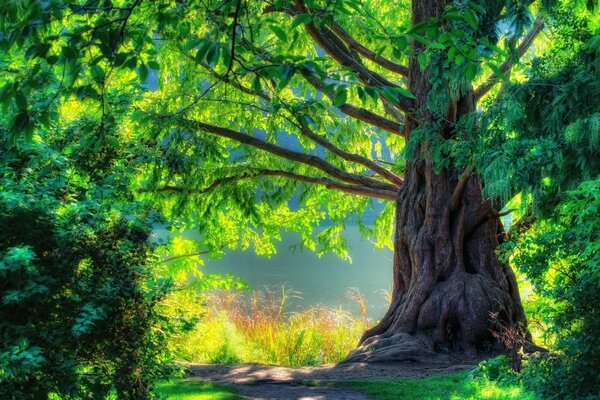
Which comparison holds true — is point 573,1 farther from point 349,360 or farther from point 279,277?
point 279,277

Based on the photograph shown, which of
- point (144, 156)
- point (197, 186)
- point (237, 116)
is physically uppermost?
point (237, 116)

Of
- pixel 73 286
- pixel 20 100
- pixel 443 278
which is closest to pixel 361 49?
pixel 443 278

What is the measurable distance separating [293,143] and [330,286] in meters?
67.9

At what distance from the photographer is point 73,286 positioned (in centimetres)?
485

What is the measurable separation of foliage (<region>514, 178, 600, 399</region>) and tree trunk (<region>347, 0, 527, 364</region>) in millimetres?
2775

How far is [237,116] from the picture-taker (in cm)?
1134

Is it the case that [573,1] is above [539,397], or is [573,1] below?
above

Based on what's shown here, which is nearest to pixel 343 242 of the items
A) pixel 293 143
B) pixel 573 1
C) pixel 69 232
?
pixel 573 1

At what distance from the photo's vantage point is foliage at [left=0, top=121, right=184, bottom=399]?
455 cm

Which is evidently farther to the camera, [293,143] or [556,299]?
[293,143]

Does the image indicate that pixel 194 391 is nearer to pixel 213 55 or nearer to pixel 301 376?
pixel 301 376

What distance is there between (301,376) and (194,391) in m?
1.65

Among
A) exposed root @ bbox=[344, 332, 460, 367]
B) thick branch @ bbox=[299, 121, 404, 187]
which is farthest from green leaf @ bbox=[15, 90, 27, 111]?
thick branch @ bbox=[299, 121, 404, 187]

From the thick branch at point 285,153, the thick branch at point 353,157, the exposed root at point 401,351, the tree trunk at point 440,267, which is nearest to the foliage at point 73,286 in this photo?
the exposed root at point 401,351
